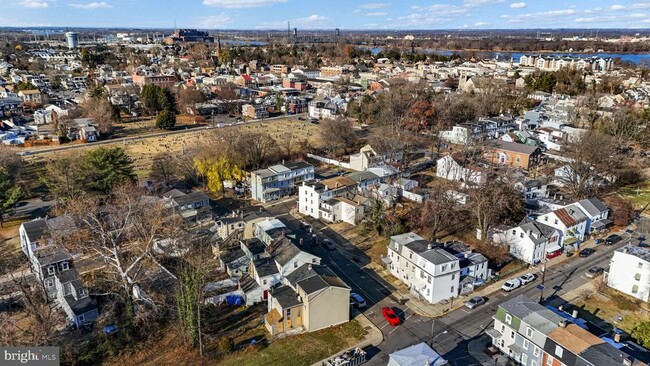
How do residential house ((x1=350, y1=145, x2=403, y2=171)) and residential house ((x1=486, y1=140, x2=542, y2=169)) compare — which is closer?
residential house ((x1=350, y1=145, x2=403, y2=171))

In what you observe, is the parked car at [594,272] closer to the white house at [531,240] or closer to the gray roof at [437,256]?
the white house at [531,240]

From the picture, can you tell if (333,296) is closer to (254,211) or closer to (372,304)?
(372,304)

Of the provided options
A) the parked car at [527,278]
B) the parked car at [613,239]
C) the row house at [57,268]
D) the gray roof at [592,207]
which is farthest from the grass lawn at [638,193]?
the row house at [57,268]

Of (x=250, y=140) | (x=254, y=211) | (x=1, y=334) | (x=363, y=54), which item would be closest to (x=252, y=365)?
(x=1, y=334)

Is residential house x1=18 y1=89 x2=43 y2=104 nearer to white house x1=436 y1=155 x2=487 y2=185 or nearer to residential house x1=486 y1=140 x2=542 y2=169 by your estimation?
white house x1=436 y1=155 x2=487 y2=185

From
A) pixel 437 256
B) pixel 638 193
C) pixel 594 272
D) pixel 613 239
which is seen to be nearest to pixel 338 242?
pixel 437 256
